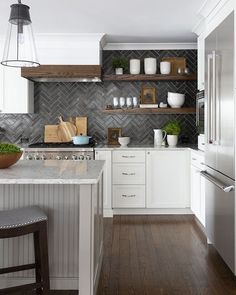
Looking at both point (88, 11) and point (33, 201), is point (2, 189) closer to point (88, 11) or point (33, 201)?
point (33, 201)

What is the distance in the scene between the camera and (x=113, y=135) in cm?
557

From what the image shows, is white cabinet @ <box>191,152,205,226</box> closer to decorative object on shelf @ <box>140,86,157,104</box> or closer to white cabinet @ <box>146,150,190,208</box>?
white cabinet @ <box>146,150,190,208</box>

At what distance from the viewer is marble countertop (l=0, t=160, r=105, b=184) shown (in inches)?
86.9

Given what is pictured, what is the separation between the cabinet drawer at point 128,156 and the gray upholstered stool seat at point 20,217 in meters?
2.58

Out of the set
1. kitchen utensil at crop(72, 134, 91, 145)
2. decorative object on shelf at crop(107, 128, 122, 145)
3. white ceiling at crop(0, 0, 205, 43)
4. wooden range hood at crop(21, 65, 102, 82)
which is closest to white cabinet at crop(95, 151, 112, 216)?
kitchen utensil at crop(72, 134, 91, 145)

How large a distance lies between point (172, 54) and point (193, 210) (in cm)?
235

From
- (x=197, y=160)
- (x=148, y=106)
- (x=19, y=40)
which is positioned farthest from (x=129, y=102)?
(x=19, y=40)

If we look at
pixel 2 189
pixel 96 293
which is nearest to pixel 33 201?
pixel 2 189

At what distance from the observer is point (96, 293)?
268 centimetres

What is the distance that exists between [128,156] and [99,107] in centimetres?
109

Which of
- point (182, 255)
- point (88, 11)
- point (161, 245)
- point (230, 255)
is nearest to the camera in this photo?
point (230, 255)

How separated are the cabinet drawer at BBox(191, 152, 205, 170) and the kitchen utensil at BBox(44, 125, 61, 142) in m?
2.01

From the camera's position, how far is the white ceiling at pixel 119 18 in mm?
3867

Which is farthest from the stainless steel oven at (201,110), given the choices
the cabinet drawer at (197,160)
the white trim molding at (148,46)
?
the white trim molding at (148,46)
